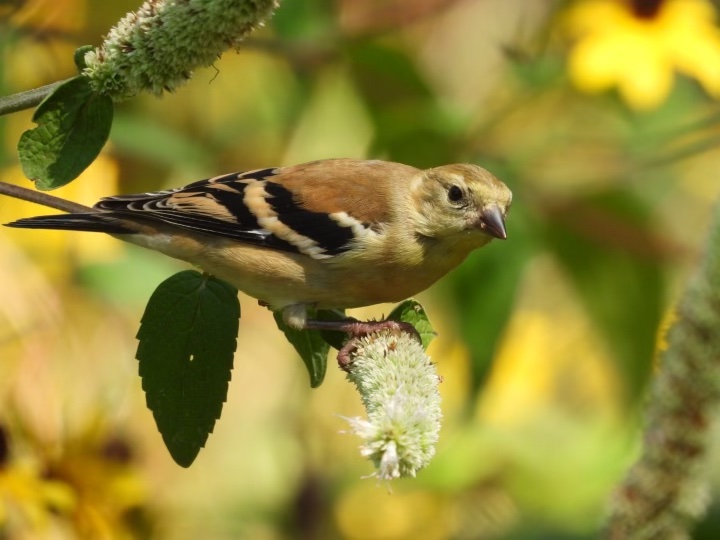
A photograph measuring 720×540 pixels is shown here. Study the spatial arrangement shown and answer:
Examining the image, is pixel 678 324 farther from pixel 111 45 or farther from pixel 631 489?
pixel 111 45

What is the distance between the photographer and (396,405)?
6.02 ft

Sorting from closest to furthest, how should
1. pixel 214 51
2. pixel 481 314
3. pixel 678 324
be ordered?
pixel 214 51 < pixel 678 324 < pixel 481 314

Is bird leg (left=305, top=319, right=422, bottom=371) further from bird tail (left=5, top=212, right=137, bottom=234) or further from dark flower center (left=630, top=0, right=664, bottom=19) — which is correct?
dark flower center (left=630, top=0, right=664, bottom=19)

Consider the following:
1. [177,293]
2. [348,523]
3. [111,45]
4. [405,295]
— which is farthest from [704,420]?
[348,523]

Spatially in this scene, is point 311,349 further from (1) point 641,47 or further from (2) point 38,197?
(1) point 641,47

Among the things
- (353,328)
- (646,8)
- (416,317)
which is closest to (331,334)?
(353,328)

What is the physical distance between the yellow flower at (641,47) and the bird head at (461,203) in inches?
33.6

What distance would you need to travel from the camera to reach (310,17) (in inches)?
148

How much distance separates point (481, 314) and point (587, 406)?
4.53 ft

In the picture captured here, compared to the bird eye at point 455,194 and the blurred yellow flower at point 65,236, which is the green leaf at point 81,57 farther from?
the blurred yellow flower at point 65,236

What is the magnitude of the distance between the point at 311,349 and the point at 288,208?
51 centimetres

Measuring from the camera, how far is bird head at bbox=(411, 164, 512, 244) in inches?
111

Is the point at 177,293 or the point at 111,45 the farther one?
the point at 177,293

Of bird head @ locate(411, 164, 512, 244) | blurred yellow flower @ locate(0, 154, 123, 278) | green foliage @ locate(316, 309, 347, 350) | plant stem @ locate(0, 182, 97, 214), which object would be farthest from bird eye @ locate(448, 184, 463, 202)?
blurred yellow flower @ locate(0, 154, 123, 278)
